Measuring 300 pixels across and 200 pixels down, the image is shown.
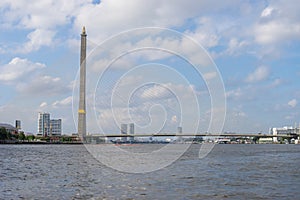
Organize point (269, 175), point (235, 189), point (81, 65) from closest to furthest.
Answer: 1. point (235, 189)
2. point (269, 175)
3. point (81, 65)

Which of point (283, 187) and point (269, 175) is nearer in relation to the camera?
point (283, 187)

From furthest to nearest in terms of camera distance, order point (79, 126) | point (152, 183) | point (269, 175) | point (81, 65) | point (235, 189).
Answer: point (81, 65)
point (79, 126)
point (269, 175)
point (152, 183)
point (235, 189)

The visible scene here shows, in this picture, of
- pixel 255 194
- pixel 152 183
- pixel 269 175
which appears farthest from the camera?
pixel 269 175

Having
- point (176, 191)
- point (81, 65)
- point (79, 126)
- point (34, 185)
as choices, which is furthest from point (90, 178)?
point (81, 65)

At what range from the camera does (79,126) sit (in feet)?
385

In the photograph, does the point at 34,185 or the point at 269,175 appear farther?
the point at 269,175

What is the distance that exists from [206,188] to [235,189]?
2026 millimetres

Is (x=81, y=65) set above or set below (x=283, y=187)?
above

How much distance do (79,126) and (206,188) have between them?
90146mm

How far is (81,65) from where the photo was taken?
146 m

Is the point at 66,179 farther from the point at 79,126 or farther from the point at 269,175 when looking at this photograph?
the point at 79,126

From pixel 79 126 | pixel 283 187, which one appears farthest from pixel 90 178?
pixel 79 126

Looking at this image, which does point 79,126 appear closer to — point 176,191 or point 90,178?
point 90,178

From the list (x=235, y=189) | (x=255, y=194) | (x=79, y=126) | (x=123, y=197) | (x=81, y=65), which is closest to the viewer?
(x=123, y=197)
